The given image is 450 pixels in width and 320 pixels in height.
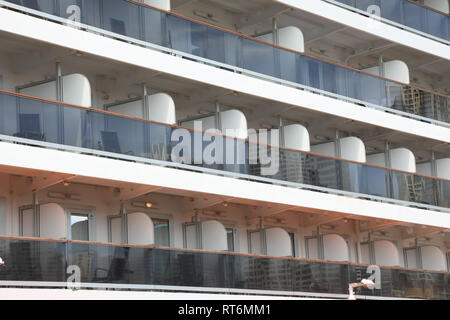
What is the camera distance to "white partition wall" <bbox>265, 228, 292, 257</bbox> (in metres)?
24.7

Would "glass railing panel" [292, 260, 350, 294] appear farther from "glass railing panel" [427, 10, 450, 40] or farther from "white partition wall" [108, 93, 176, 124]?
"glass railing panel" [427, 10, 450, 40]

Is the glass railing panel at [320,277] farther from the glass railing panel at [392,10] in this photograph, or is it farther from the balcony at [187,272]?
the glass railing panel at [392,10]

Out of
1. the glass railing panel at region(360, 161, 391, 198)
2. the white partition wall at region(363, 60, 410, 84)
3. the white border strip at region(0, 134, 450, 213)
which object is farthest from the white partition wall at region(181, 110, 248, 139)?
the white partition wall at region(363, 60, 410, 84)

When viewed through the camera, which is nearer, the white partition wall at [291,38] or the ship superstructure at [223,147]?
the ship superstructure at [223,147]

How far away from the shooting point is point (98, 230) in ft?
70.4

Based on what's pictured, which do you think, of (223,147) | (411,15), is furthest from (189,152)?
(411,15)

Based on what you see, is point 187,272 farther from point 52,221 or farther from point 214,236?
point 52,221

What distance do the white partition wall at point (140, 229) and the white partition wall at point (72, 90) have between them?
3062mm

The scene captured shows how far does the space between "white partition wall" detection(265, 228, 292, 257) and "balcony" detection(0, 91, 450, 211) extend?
5.04 ft

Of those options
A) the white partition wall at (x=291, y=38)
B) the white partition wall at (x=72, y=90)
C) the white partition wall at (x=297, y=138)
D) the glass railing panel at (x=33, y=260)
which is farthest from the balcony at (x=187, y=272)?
the white partition wall at (x=291, y=38)

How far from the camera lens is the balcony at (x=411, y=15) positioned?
28.0 m

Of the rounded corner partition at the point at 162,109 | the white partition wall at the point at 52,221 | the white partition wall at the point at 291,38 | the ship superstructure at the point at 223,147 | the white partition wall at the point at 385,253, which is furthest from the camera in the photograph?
the white partition wall at the point at 385,253

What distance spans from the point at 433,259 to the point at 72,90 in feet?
49.2
